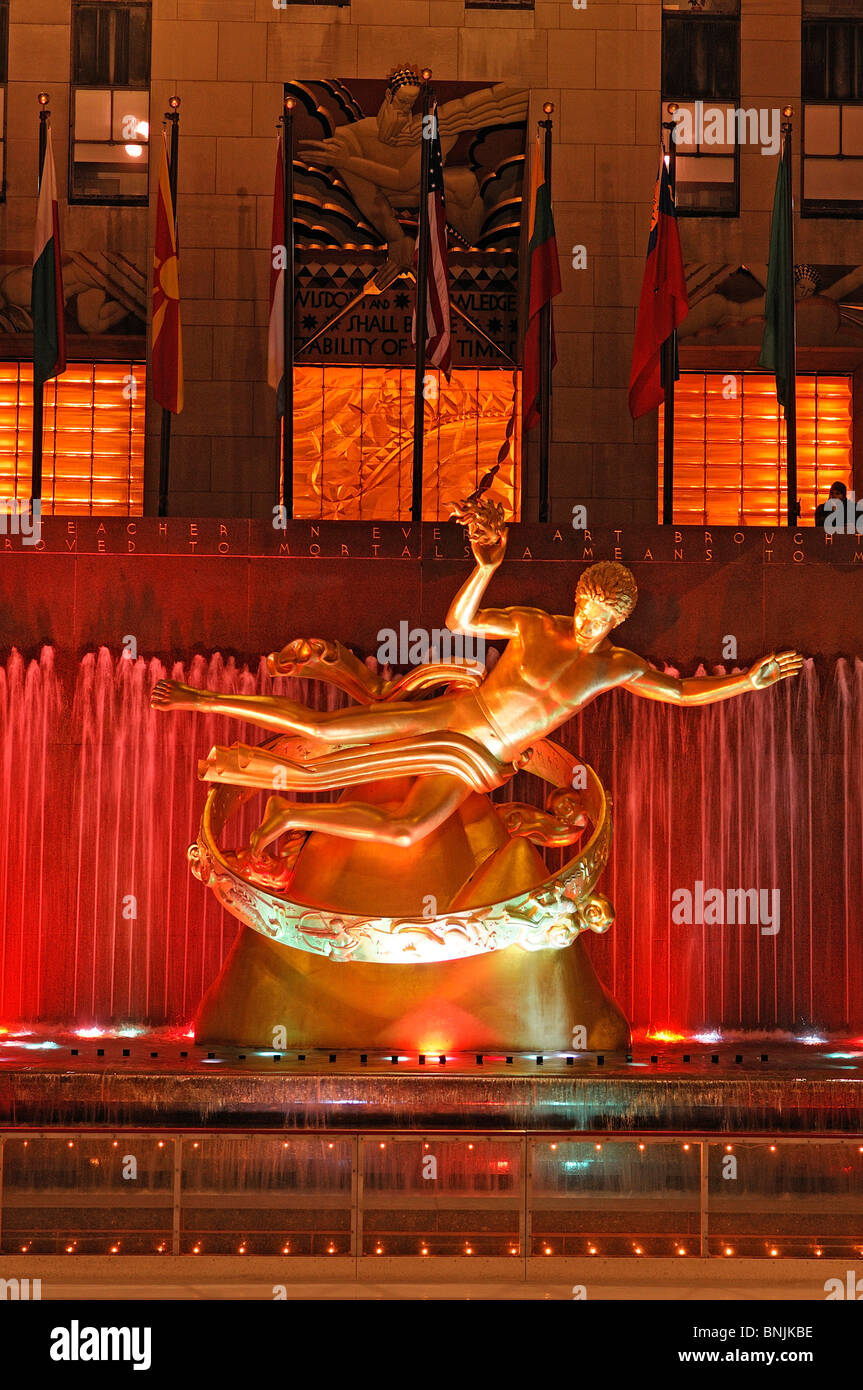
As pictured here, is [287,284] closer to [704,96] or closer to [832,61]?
[704,96]

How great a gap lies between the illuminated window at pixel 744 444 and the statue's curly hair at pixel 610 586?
32.5 feet

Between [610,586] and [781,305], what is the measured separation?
19.5 feet

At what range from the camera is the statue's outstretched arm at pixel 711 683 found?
1144 centimetres

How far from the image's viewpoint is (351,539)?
548 inches

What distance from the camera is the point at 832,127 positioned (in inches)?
824

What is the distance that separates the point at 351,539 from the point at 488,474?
269 inches

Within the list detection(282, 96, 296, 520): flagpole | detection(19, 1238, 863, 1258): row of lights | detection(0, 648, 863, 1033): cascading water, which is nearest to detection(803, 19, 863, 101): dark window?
detection(282, 96, 296, 520): flagpole

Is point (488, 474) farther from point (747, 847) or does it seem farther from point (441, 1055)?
point (441, 1055)

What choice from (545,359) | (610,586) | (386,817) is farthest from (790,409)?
(386,817)

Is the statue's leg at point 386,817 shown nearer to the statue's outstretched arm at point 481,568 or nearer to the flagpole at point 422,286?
the statue's outstretched arm at point 481,568

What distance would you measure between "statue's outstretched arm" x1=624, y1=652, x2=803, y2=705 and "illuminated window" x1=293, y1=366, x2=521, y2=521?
921cm

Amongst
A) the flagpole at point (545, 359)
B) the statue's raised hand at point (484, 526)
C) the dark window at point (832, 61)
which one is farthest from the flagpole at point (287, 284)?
the dark window at point (832, 61)

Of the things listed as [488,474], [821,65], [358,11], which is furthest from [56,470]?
A: [821,65]

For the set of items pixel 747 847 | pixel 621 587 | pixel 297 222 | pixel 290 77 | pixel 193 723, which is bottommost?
pixel 747 847
